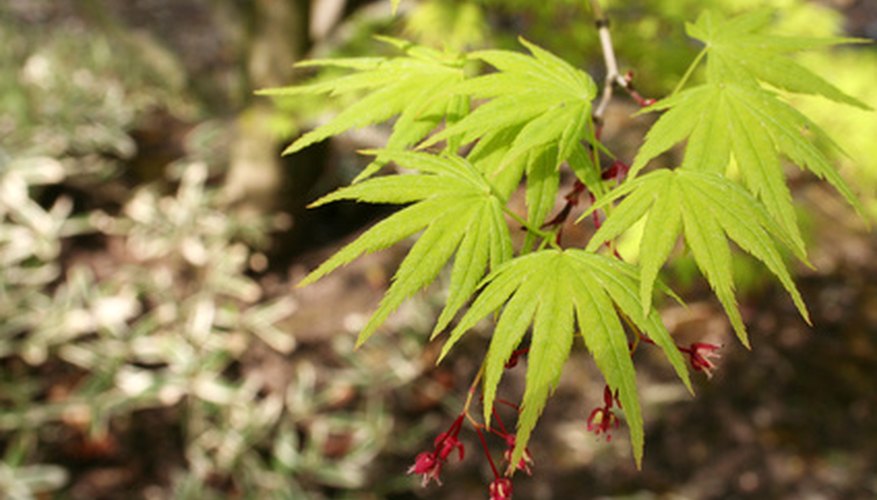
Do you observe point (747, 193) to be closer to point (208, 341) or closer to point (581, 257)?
point (581, 257)

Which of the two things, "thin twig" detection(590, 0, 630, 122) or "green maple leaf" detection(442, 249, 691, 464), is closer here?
"green maple leaf" detection(442, 249, 691, 464)

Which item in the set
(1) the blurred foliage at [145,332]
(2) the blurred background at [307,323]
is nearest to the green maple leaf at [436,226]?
(2) the blurred background at [307,323]

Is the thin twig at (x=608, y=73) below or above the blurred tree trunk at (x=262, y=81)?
above

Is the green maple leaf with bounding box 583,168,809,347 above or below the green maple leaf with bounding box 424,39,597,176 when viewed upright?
below

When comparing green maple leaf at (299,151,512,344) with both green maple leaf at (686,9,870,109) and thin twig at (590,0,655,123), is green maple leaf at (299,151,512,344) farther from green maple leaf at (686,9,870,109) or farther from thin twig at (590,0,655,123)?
green maple leaf at (686,9,870,109)

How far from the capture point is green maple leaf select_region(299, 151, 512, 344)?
70 cm

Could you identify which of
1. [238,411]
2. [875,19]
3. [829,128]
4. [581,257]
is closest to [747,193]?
[581,257]

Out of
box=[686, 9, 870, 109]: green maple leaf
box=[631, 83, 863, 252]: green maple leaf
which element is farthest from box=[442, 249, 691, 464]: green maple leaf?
box=[686, 9, 870, 109]: green maple leaf

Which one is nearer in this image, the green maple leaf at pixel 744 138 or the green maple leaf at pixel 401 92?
the green maple leaf at pixel 744 138

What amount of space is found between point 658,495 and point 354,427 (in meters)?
1.29

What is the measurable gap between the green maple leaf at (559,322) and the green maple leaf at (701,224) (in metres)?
0.03

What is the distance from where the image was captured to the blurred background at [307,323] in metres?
2.74

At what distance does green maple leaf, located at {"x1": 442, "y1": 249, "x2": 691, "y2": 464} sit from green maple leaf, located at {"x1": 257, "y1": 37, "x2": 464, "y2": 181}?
24 cm

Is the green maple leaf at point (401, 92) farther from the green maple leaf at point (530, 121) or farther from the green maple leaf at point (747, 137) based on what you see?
the green maple leaf at point (747, 137)
